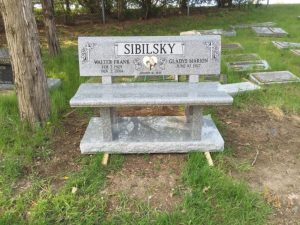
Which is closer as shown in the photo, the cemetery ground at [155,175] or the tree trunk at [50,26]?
the cemetery ground at [155,175]

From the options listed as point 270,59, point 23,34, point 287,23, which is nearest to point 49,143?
point 23,34

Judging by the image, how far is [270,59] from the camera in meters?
6.38

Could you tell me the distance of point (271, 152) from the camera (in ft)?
11.7

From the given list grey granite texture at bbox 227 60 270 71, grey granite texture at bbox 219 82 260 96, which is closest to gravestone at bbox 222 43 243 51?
grey granite texture at bbox 227 60 270 71

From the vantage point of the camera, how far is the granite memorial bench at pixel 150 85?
3340mm

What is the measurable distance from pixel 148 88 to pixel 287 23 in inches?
317

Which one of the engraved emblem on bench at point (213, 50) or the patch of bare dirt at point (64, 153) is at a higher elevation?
the engraved emblem on bench at point (213, 50)

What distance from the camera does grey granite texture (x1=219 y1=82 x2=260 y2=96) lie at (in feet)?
15.9

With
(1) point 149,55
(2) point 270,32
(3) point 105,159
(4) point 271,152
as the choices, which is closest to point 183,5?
(2) point 270,32

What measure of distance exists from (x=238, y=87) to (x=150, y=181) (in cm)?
250

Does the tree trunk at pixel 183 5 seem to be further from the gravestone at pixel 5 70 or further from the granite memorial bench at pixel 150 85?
the granite memorial bench at pixel 150 85

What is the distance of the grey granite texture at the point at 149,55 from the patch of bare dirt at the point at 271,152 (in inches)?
33.3

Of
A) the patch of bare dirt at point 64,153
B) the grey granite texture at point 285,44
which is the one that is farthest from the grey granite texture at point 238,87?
the grey granite texture at point 285,44

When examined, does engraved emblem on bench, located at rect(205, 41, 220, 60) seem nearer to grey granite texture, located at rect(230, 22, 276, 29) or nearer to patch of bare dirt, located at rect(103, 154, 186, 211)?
patch of bare dirt, located at rect(103, 154, 186, 211)
